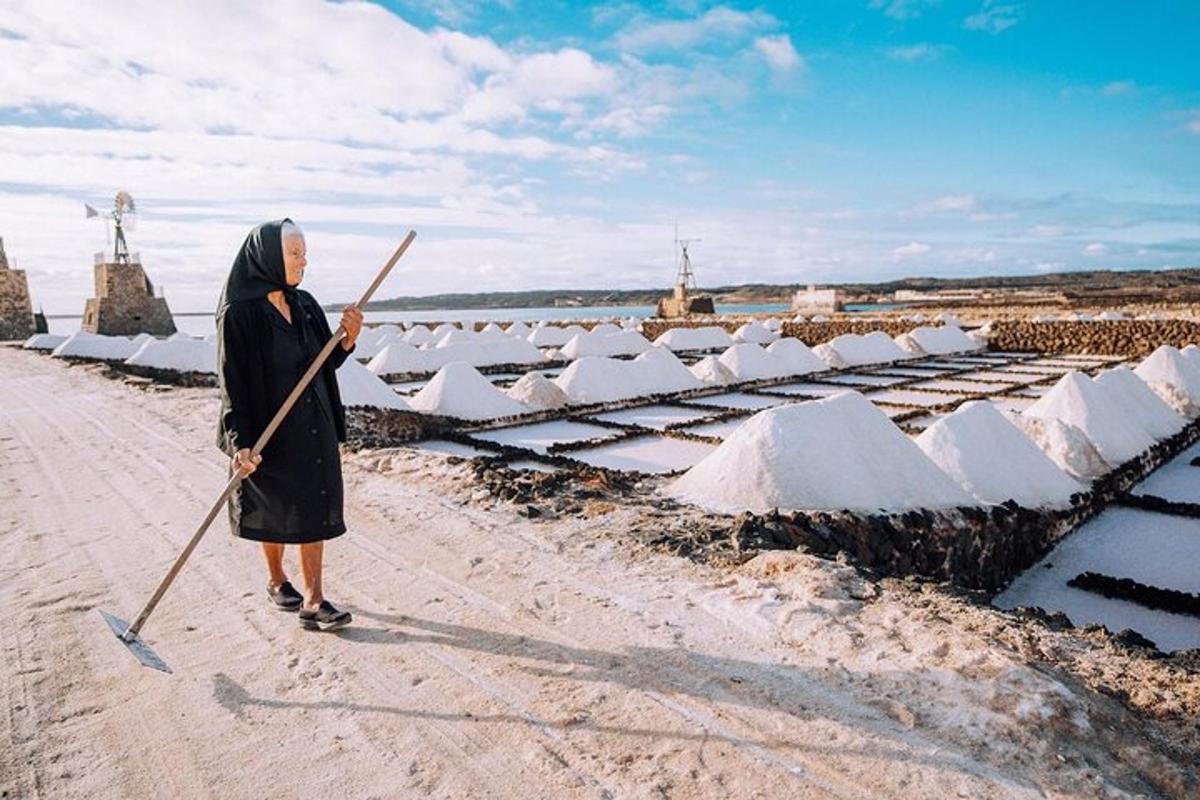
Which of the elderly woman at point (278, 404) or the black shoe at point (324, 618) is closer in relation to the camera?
the elderly woman at point (278, 404)

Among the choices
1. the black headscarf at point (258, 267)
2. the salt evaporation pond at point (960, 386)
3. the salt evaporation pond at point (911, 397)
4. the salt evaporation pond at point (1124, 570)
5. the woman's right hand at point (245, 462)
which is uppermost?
the black headscarf at point (258, 267)

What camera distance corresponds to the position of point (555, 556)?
286cm

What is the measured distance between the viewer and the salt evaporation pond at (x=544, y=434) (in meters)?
6.92

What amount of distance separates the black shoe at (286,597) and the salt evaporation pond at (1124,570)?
297 cm

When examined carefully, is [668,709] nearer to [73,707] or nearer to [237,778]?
[237,778]

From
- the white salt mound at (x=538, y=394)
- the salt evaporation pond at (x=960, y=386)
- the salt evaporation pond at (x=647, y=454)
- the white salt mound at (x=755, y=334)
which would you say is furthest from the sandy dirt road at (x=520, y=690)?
the white salt mound at (x=755, y=334)

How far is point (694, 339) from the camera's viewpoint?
58.9 feet

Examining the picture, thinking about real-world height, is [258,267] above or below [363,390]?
above

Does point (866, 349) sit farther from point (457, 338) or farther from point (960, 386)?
point (457, 338)

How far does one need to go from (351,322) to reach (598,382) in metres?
7.27

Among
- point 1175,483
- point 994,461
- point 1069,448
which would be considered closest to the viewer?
point 994,461

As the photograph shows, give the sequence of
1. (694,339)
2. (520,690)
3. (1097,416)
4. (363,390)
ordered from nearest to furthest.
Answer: (520,690) → (1097,416) → (363,390) → (694,339)

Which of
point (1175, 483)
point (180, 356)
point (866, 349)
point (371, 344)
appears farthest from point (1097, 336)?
point (180, 356)

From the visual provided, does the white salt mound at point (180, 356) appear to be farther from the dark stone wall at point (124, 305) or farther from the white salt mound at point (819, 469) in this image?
the dark stone wall at point (124, 305)
